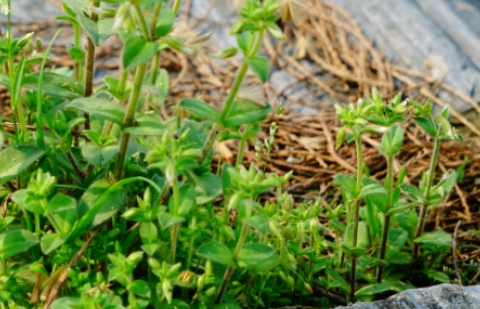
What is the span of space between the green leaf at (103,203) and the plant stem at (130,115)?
2.0 inches

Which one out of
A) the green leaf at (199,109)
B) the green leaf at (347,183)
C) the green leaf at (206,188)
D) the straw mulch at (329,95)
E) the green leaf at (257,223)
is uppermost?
the green leaf at (199,109)

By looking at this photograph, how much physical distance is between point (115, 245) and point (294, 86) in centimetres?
208

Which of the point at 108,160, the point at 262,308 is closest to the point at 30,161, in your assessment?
the point at 108,160

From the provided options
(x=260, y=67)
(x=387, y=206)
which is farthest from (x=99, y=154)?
(x=387, y=206)

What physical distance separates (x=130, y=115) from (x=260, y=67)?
1.11 ft

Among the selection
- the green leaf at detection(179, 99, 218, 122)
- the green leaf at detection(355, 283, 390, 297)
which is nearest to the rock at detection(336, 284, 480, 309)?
the green leaf at detection(355, 283, 390, 297)

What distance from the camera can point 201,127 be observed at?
1.74 m

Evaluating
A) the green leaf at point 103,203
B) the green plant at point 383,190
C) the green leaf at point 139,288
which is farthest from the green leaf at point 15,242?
the green plant at point 383,190

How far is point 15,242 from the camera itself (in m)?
1.54

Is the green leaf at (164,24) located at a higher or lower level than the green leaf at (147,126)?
higher

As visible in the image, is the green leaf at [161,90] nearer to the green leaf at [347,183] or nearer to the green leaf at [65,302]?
the green leaf at [347,183]

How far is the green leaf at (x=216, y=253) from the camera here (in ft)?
5.04

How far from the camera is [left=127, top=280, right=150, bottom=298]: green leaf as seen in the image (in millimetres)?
1488

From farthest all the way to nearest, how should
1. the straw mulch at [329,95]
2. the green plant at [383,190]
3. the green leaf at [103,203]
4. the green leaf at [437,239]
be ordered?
the straw mulch at [329,95] → the green leaf at [437,239] → the green plant at [383,190] → the green leaf at [103,203]
